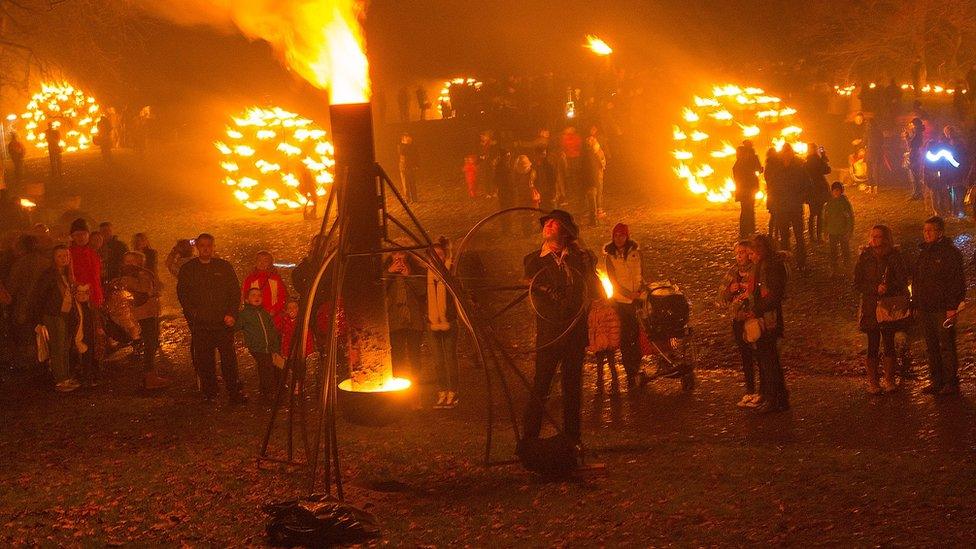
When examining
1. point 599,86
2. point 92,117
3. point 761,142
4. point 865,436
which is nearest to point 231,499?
point 865,436

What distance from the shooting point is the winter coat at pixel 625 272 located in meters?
11.0

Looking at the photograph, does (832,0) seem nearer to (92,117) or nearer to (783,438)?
(783,438)

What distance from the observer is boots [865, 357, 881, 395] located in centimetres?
987

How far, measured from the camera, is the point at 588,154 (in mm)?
19500

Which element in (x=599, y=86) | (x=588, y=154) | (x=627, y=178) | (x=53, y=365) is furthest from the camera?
(x=599, y=86)

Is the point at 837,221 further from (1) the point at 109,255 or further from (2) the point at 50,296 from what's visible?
(2) the point at 50,296

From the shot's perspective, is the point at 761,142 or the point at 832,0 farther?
the point at 832,0

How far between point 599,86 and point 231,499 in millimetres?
24935

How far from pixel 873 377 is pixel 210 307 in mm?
6368

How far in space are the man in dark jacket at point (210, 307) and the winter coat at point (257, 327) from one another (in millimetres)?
102

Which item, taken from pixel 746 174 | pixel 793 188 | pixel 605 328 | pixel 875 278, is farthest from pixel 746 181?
pixel 875 278

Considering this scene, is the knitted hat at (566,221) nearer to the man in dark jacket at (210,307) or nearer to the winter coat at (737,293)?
the winter coat at (737,293)

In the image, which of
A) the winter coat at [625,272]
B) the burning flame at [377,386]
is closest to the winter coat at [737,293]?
the winter coat at [625,272]

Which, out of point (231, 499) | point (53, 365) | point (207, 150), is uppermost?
point (207, 150)
